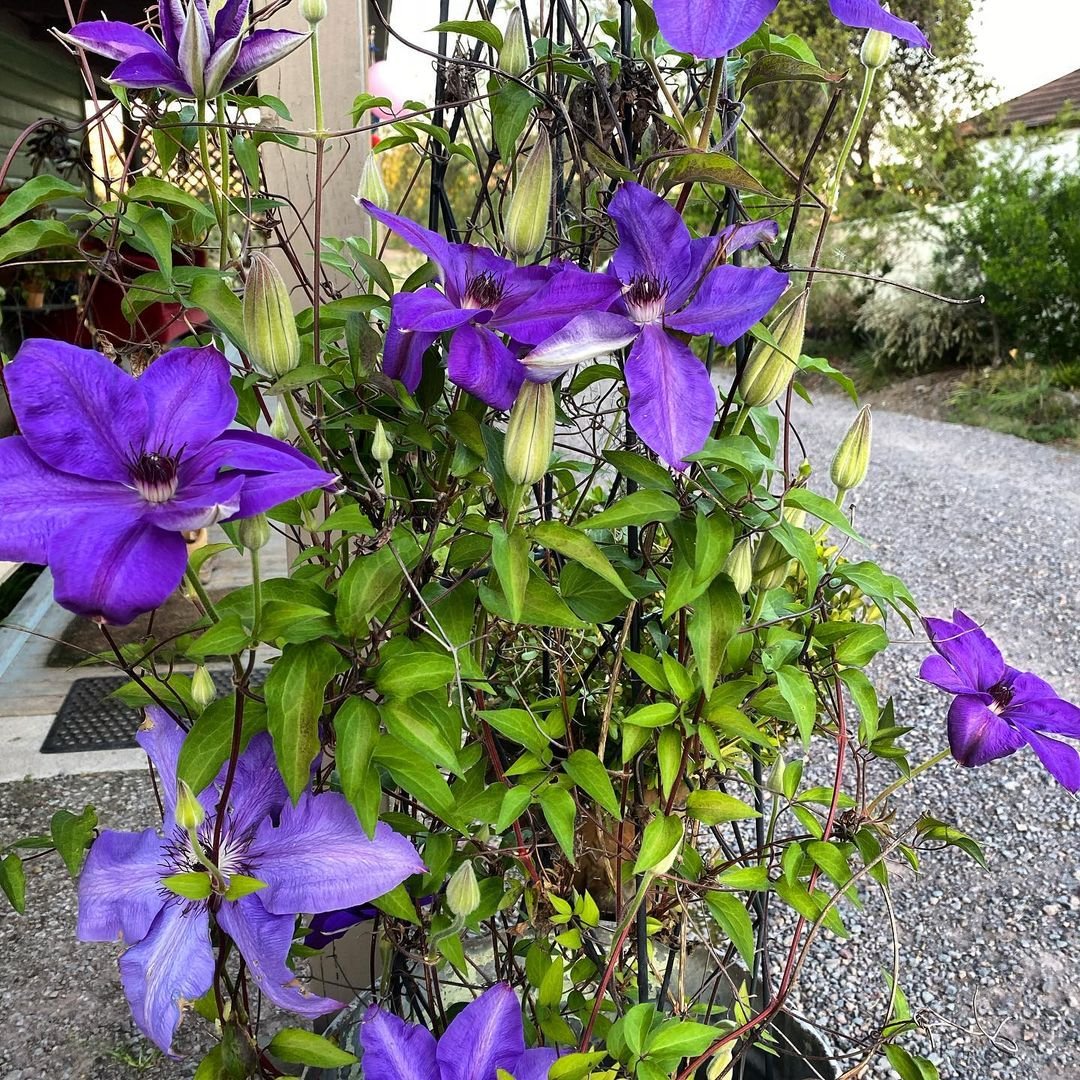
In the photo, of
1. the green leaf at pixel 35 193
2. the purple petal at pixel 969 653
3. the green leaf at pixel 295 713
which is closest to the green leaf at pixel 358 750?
the green leaf at pixel 295 713

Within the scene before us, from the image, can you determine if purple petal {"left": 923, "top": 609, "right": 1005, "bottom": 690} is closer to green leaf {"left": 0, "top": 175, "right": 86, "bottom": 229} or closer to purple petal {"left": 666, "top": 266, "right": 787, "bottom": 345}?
purple petal {"left": 666, "top": 266, "right": 787, "bottom": 345}

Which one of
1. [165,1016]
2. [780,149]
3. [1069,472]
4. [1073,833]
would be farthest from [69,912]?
[780,149]

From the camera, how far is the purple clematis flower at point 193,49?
1.81 feet

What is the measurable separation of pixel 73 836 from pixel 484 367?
1.62 ft

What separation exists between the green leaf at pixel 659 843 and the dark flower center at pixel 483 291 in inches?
14.9

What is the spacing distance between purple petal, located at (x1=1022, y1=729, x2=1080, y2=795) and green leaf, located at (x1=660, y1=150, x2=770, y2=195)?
0.47m

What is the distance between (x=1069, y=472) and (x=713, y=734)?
553 cm

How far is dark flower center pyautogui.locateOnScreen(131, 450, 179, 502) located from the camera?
1.52ft

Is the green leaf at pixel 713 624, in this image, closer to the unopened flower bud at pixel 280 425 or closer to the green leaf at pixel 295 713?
the green leaf at pixel 295 713

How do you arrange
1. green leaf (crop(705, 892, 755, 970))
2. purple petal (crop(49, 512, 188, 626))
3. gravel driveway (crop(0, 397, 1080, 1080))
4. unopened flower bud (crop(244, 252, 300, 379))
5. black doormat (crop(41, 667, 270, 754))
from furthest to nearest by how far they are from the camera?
black doormat (crop(41, 667, 270, 754)) → gravel driveway (crop(0, 397, 1080, 1080)) → green leaf (crop(705, 892, 755, 970)) → unopened flower bud (crop(244, 252, 300, 379)) → purple petal (crop(49, 512, 188, 626))

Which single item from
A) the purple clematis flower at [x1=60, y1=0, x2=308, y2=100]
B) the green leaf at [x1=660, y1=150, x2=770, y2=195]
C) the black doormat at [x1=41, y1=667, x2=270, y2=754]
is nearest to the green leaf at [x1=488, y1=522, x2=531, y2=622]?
the green leaf at [x1=660, y1=150, x2=770, y2=195]

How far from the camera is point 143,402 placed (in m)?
0.48

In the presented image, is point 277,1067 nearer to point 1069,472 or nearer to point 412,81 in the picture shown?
point 412,81

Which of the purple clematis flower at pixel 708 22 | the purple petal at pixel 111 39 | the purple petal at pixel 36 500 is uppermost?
the purple clematis flower at pixel 708 22
